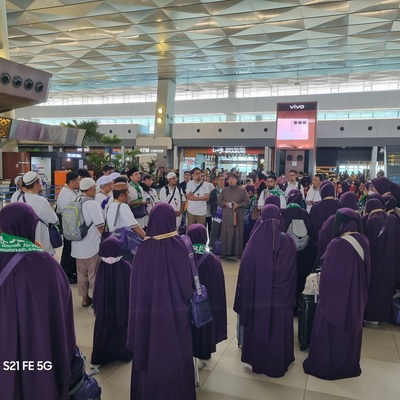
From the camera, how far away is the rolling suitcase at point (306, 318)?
3.67 meters

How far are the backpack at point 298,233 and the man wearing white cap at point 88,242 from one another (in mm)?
2342

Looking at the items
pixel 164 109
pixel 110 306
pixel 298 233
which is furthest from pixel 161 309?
pixel 164 109

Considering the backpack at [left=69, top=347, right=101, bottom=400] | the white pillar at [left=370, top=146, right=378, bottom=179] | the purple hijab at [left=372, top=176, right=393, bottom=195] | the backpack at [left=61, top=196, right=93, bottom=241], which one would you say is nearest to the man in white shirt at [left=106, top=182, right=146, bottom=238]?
the backpack at [left=61, top=196, right=93, bottom=241]

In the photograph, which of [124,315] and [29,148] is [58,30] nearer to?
[29,148]

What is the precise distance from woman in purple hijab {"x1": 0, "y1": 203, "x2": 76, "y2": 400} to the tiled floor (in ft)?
3.88

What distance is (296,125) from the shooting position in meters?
15.1

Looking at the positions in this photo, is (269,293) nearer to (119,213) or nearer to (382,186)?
(119,213)

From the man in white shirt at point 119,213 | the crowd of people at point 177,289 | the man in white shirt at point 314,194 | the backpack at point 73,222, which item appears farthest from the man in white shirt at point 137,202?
the man in white shirt at point 314,194

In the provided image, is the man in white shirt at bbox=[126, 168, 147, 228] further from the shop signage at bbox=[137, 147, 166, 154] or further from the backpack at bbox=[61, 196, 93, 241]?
the shop signage at bbox=[137, 147, 166, 154]

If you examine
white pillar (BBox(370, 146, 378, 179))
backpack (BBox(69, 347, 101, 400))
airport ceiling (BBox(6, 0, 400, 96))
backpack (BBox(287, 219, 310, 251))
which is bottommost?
backpack (BBox(69, 347, 101, 400))

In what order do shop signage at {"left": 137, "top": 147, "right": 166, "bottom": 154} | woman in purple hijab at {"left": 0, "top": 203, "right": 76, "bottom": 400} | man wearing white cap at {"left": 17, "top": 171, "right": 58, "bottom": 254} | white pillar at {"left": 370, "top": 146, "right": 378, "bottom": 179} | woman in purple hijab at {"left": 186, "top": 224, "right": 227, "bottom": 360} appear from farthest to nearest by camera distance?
shop signage at {"left": 137, "top": 147, "right": 166, "bottom": 154}, white pillar at {"left": 370, "top": 146, "right": 378, "bottom": 179}, man wearing white cap at {"left": 17, "top": 171, "right": 58, "bottom": 254}, woman in purple hijab at {"left": 186, "top": 224, "right": 227, "bottom": 360}, woman in purple hijab at {"left": 0, "top": 203, "right": 76, "bottom": 400}

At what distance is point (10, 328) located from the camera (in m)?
1.79

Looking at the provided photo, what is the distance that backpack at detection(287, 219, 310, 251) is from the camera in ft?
14.2

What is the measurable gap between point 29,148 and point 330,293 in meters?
19.6
